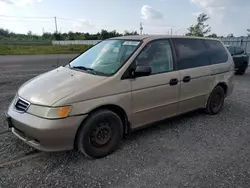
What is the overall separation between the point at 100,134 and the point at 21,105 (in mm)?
1110

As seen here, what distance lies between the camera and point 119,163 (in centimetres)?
298

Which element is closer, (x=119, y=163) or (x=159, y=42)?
(x=119, y=163)

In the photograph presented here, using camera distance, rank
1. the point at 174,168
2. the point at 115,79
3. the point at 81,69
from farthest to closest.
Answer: the point at 81,69 → the point at 115,79 → the point at 174,168

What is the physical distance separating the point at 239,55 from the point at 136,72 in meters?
9.85

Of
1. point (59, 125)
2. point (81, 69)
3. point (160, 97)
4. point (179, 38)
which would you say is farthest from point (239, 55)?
point (59, 125)

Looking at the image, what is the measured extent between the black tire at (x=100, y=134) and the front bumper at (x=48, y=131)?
118mm

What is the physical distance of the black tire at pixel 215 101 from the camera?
483cm

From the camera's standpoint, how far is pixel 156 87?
140 inches

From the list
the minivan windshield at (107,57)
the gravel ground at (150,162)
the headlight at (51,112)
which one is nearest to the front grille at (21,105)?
the headlight at (51,112)

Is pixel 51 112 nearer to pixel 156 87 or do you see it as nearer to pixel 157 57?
pixel 156 87

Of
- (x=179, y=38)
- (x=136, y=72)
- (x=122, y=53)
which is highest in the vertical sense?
(x=179, y=38)

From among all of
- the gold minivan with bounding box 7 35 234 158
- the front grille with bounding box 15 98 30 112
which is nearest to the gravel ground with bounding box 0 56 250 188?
the gold minivan with bounding box 7 35 234 158

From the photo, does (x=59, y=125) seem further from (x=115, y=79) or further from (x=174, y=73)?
(x=174, y=73)

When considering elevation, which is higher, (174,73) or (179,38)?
(179,38)
